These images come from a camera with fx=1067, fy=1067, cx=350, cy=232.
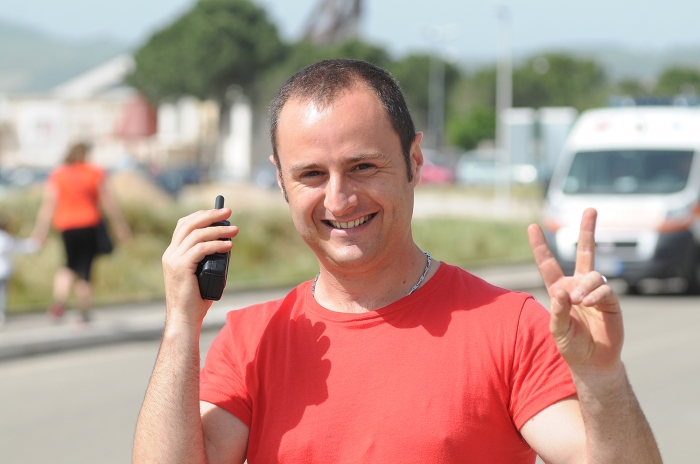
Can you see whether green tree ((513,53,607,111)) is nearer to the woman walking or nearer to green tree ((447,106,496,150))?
green tree ((447,106,496,150))

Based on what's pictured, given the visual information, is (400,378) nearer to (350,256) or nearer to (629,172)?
(350,256)

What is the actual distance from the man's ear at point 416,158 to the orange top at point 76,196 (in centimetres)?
834

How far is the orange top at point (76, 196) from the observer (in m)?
10.4

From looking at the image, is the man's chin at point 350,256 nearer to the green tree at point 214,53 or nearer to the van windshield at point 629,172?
the van windshield at point 629,172

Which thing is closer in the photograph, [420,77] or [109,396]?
[109,396]

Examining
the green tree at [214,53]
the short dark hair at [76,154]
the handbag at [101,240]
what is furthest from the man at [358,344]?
the green tree at [214,53]

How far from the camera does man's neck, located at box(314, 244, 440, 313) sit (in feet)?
7.75

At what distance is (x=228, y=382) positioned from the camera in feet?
7.71

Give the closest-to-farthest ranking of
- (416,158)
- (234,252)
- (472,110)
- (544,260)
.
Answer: (544,260)
(416,158)
(234,252)
(472,110)

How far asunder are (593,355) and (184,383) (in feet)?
2.78

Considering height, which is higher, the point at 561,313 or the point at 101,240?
the point at 561,313

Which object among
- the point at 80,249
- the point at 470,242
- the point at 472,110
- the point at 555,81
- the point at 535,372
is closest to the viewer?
the point at 535,372

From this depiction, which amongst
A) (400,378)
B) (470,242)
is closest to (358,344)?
(400,378)

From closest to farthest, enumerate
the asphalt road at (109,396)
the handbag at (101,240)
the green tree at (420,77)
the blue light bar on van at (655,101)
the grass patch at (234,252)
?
the asphalt road at (109,396) → the handbag at (101,240) → the grass patch at (234,252) → the blue light bar on van at (655,101) → the green tree at (420,77)
